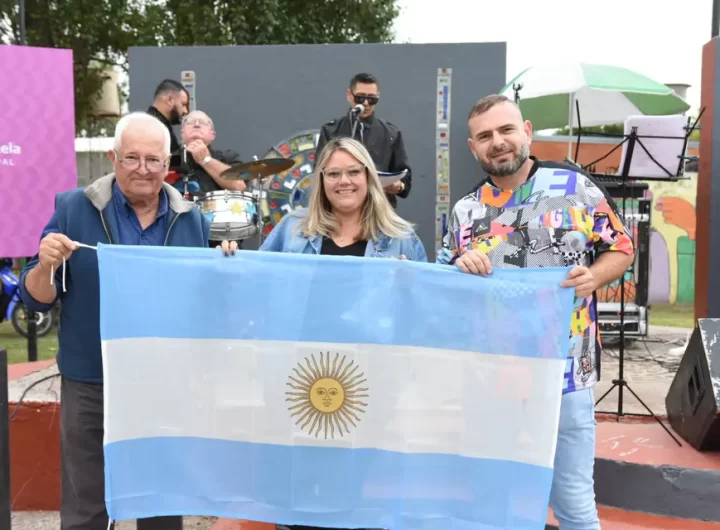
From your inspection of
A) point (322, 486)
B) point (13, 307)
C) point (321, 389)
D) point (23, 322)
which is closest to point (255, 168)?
point (321, 389)

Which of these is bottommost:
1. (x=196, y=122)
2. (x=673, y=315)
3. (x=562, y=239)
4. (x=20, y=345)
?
(x=673, y=315)

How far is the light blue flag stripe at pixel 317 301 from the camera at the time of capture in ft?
7.55

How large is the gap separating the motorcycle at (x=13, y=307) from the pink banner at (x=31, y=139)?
3.10 meters

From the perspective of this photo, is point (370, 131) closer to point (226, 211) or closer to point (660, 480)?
point (226, 211)

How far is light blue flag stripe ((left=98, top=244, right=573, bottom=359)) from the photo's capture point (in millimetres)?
2301

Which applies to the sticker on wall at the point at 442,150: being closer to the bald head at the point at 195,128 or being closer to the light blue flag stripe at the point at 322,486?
the bald head at the point at 195,128

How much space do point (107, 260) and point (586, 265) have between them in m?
1.63

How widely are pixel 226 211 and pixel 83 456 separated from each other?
288 centimetres

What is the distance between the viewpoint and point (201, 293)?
239 centimetres

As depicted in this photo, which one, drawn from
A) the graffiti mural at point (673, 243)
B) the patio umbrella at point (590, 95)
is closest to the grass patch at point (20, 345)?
the patio umbrella at point (590, 95)

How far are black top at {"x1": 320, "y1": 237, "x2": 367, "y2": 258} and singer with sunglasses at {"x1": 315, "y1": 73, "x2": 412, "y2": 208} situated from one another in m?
2.65

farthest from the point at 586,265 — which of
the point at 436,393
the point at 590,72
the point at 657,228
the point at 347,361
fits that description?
the point at 657,228

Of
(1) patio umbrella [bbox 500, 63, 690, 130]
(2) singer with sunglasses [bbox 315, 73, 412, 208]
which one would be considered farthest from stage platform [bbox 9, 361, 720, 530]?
(1) patio umbrella [bbox 500, 63, 690, 130]

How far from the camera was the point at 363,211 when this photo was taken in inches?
106
